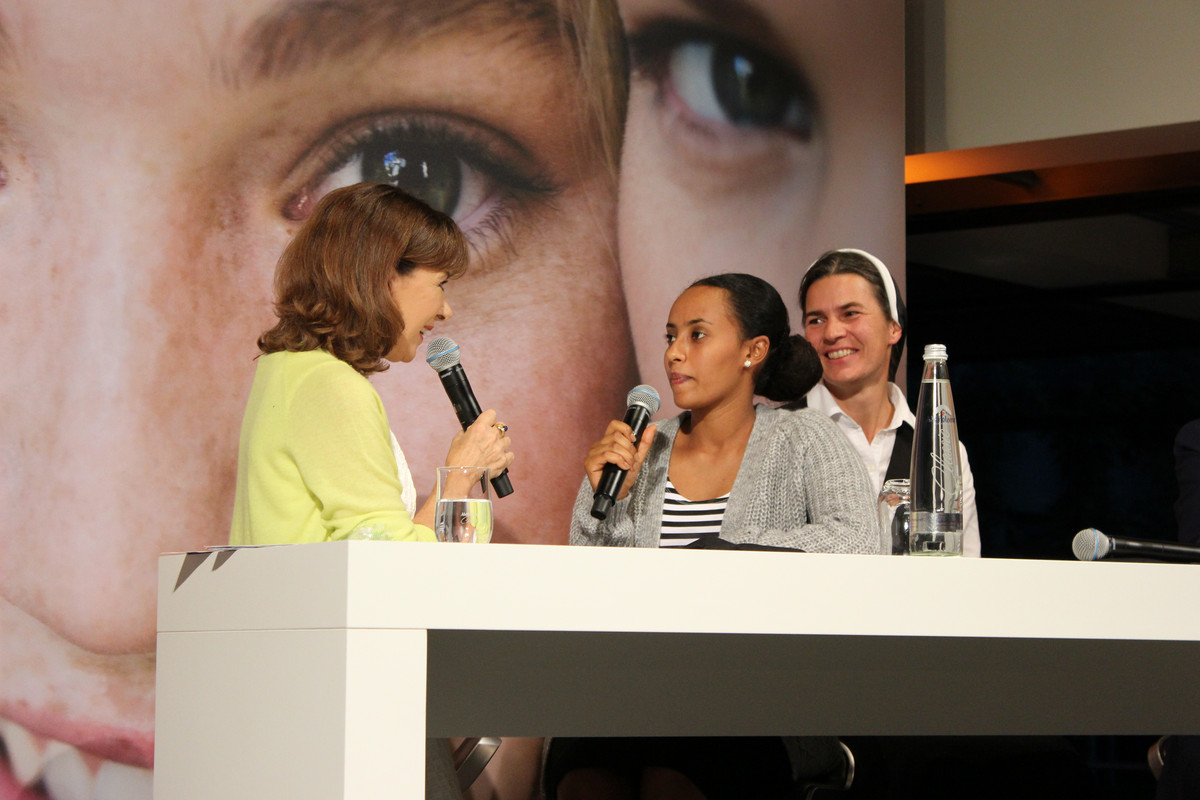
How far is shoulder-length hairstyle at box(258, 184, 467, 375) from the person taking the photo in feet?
5.49

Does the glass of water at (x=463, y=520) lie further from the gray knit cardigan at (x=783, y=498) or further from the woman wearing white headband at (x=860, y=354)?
the woman wearing white headband at (x=860, y=354)

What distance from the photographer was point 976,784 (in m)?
2.37

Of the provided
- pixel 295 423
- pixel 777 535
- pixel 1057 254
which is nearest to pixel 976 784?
pixel 777 535

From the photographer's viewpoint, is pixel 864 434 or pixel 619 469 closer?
pixel 619 469

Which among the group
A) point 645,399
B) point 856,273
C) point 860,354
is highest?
point 856,273

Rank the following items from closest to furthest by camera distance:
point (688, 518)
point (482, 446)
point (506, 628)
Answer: point (506, 628) < point (482, 446) < point (688, 518)

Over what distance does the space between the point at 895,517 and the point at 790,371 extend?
139 centimetres

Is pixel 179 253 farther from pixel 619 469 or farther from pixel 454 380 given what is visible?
pixel 619 469

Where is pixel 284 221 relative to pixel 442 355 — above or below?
above

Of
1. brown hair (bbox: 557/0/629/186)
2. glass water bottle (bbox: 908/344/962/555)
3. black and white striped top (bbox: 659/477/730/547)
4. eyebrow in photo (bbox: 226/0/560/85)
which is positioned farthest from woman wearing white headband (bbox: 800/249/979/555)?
glass water bottle (bbox: 908/344/962/555)

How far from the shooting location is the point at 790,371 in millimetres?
2551

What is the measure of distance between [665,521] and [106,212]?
127 centimetres

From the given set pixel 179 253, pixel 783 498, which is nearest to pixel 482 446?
pixel 783 498

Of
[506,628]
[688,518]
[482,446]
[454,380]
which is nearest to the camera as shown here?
[506,628]
